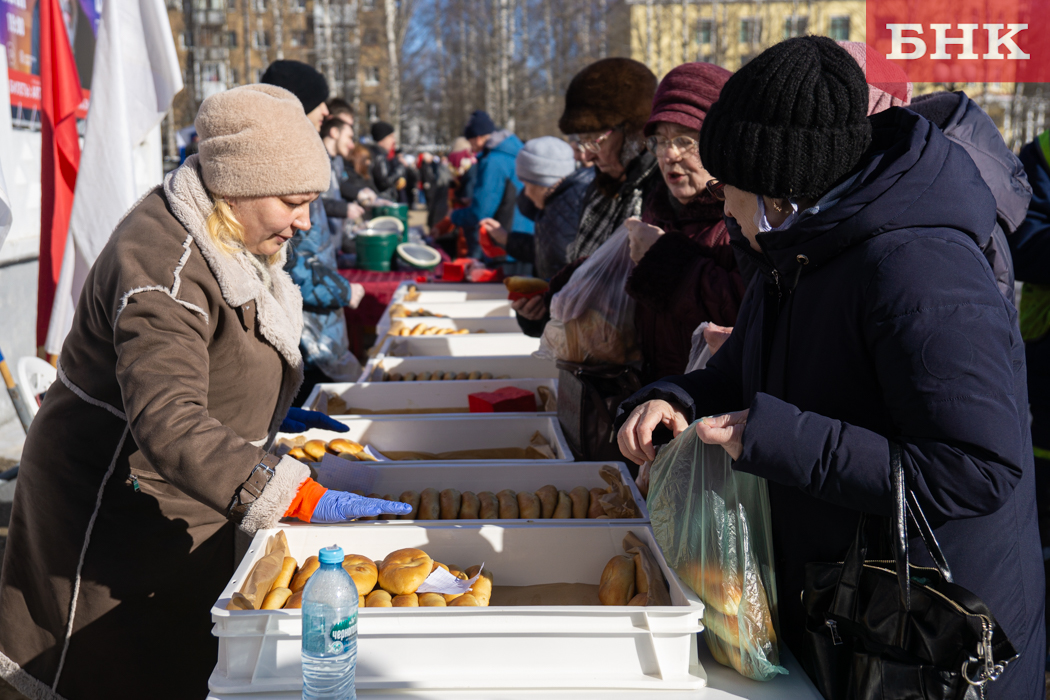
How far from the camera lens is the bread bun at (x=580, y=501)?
76.1 inches

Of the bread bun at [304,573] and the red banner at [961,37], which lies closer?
the bread bun at [304,573]

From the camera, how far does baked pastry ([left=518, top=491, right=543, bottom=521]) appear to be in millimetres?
1926

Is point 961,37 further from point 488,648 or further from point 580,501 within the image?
point 488,648

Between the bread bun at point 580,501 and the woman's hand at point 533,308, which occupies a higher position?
the woman's hand at point 533,308

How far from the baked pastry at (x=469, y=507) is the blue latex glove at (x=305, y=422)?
0.71 m

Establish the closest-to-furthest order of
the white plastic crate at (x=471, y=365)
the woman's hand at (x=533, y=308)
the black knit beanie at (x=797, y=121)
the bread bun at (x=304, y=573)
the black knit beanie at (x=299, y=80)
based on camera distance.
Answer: the black knit beanie at (x=797, y=121)
the bread bun at (x=304, y=573)
the woman's hand at (x=533, y=308)
the white plastic crate at (x=471, y=365)
the black knit beanie at (x=299, y=80)

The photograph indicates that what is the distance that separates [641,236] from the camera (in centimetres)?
228

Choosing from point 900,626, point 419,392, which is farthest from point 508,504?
point 419,392

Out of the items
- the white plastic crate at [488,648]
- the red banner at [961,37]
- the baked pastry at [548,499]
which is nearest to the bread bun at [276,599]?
the white plastic crate at [488,648]

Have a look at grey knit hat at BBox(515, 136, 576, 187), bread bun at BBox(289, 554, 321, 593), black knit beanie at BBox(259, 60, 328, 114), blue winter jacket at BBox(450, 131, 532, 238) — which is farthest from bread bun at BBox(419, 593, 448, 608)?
blue winter jacket at BBox(450, 131, 532, 238)

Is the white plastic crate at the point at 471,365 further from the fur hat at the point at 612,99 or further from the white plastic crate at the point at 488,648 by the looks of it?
the white plastic crate at the point at 488,648

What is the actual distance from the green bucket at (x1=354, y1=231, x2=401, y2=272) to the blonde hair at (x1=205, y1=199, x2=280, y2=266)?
4328mm

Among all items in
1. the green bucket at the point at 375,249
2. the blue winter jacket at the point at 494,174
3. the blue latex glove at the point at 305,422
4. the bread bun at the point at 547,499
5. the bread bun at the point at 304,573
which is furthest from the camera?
the blue winter jacket at the point at 494,174

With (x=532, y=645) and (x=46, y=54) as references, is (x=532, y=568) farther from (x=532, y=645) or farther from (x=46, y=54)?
(x=46, y=54)
